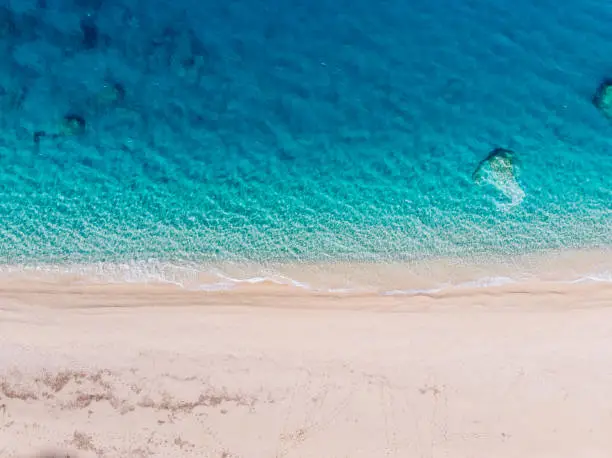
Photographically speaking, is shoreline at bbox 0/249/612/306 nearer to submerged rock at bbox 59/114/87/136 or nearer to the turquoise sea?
the turquoise sea

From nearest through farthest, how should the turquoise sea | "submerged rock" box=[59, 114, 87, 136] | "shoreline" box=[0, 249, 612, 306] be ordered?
"shoreline" box=[0, 249, 612, 306], the turquoise sea, "submerged rock" box=[59, 114, 87, 136]

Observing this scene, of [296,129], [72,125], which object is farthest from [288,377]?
[72,125]

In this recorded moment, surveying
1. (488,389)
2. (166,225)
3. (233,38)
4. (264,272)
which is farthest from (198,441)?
(233,38)

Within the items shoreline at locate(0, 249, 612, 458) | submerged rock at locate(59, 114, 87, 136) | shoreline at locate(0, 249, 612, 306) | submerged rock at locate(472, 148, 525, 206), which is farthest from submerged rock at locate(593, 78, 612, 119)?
submerged rock at locate(59, 114, 87, 136)

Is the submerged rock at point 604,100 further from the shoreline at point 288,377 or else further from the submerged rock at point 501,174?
the shoreline at point 288,377

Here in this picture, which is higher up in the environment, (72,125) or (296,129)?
(296,129)

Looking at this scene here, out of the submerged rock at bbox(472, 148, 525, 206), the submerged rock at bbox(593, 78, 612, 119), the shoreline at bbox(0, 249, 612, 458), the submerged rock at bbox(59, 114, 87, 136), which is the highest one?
the submerged rock at bbox(593, 78, 612, 119)

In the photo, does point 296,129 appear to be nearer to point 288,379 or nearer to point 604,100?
point 288,379
